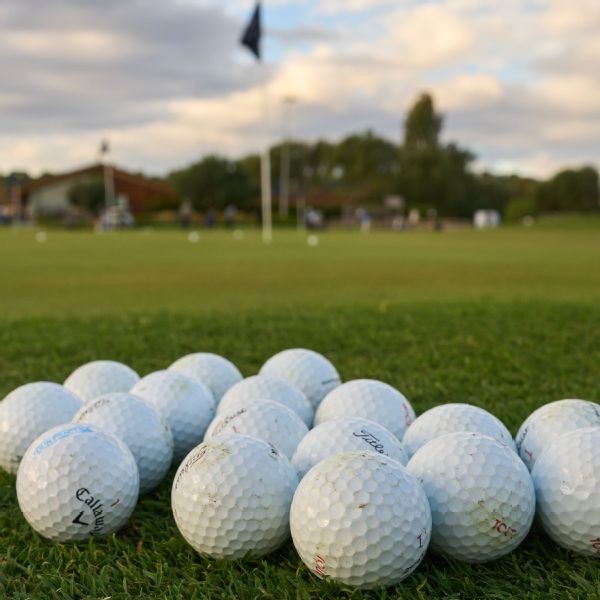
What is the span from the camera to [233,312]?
7.92 meters

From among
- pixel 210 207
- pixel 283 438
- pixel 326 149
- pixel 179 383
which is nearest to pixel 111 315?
pixel 179 383

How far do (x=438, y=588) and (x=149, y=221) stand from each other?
2418 inches

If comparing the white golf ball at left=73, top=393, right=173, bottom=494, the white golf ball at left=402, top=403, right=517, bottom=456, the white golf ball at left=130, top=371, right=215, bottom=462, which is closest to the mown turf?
the white golf ball at left=73, top=393, right=173, bottom=494

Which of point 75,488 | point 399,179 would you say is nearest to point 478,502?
point 75,488

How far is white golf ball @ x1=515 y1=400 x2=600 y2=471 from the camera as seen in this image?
125 inches

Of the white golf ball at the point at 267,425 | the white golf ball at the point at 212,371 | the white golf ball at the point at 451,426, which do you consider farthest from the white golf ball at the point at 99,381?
the white golf ball at the point at 451,426

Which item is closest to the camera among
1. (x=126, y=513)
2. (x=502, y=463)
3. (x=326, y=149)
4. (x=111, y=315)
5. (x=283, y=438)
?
(x=502, y=463)

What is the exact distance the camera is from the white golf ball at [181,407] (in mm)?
3779

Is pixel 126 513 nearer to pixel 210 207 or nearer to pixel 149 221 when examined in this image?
pixel 149 221

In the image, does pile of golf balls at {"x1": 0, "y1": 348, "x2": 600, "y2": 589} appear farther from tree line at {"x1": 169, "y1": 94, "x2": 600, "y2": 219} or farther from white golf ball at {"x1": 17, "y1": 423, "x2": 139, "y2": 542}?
tree line at {"x1": 169, "y1": 94, "x2": 600, "y2": 219}

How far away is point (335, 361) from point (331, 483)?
139 inches

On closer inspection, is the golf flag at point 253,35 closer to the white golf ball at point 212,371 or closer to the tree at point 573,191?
the white golf ball at point 212,371

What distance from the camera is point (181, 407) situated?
3.79 meters

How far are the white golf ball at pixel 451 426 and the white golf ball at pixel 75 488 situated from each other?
1.32 metres
